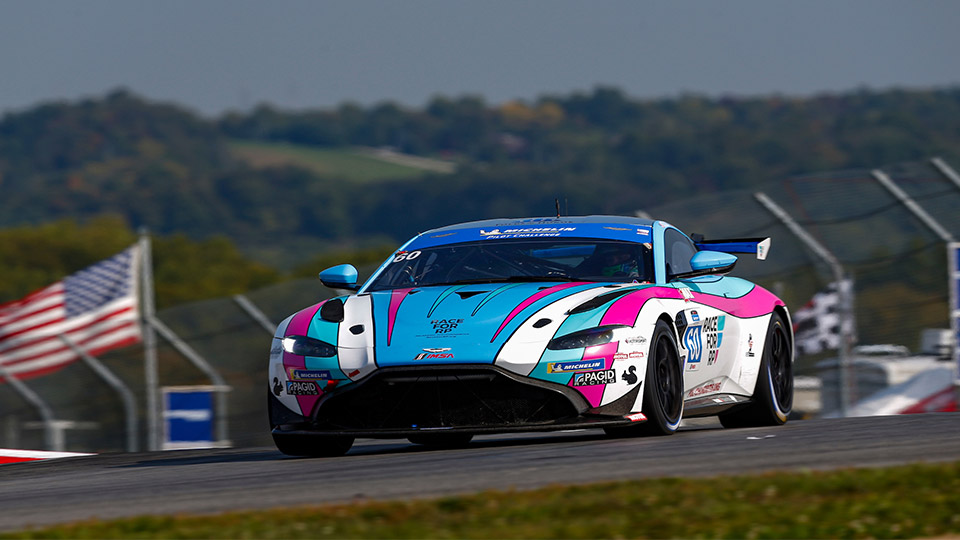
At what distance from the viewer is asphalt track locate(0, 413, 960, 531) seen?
6.50 m

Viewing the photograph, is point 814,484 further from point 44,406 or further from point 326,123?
point 326,123

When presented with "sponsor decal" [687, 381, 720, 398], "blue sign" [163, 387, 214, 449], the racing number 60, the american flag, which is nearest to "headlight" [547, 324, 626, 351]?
"sponsor decal" [687, 381, 720, 398]

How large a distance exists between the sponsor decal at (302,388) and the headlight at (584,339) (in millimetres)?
1173

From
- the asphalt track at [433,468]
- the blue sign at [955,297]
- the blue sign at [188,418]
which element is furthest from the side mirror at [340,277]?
the blue sign at [188,418]

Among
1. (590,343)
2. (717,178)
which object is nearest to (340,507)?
(590,343)

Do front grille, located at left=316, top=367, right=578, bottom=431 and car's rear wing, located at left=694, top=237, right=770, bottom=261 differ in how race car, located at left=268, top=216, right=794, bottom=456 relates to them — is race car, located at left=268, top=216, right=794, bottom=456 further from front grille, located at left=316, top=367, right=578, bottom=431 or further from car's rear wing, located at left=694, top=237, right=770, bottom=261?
car's rear wing, located at left=694, top=237, right=770, bottom=261

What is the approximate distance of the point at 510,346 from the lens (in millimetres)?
7836

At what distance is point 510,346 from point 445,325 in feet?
1.17

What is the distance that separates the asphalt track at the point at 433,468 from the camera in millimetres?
6504

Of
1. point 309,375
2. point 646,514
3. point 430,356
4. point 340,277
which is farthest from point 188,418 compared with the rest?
point 646,514

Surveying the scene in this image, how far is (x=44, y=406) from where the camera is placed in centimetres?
1642

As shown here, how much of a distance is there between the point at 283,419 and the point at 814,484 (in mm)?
3172

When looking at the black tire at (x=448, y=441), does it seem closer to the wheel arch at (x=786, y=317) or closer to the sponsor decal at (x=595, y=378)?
the sponsor decal at (x=595, y=378)

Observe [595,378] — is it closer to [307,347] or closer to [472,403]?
[472,403]
